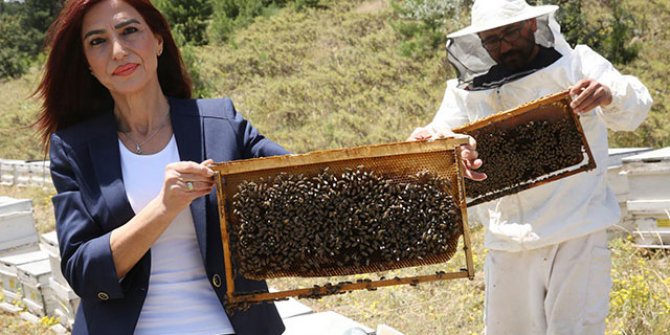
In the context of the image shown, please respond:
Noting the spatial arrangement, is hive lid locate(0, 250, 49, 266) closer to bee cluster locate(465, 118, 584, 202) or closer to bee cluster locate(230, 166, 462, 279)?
bee cluster locate(465, 118, 584, 202)

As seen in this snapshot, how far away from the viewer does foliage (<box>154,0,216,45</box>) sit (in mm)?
25438

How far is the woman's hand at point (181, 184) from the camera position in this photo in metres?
1.82

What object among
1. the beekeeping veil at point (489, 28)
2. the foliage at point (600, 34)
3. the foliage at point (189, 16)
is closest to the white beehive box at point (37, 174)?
the foliage at point (600, 34)

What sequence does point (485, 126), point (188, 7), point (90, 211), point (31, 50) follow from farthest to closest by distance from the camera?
point (31, 50)
point (188, 7)
point (485, 126)
point (90, 211)

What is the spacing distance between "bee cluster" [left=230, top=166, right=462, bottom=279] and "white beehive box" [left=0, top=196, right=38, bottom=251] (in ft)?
19.2

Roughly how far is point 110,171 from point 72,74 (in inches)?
14.0

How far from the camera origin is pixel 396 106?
13.8 metres

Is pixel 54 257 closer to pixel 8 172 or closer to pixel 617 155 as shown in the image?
pixel 617 155

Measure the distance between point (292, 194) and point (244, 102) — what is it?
14657 mm

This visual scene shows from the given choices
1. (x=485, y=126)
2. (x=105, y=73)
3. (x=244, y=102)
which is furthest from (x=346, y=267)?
(x=244, y=102)

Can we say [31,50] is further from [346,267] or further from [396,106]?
[346,267]

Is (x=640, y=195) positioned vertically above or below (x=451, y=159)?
below

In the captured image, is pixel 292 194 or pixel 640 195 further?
pixel 640 195

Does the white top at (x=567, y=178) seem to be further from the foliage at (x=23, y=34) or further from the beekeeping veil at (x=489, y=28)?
the foliage at (x=23, y=34)
